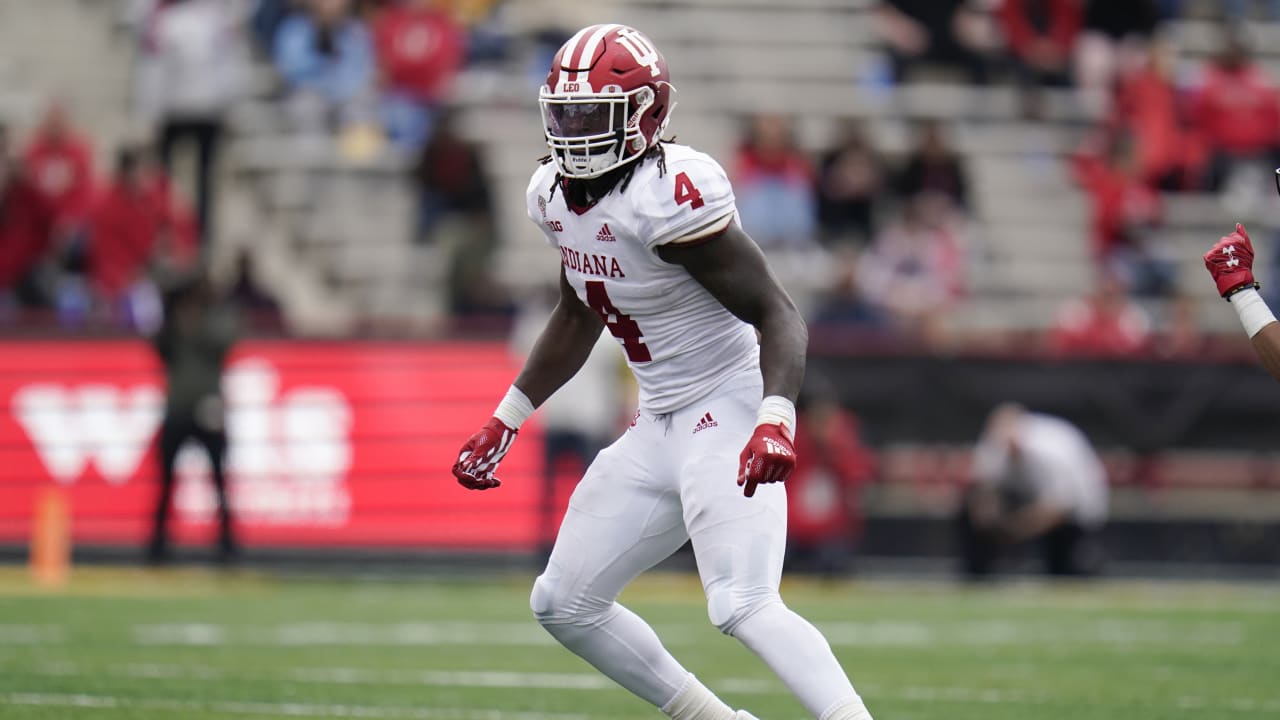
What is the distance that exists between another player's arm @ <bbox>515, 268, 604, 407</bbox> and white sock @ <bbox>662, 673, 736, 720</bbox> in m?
1.00

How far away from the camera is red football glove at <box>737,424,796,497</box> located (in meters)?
5.42

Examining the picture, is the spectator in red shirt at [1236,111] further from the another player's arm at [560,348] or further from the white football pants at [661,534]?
the white football pants at [661,534]

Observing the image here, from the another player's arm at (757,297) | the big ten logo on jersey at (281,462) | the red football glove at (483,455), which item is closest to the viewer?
the another player's arm at (757,297)

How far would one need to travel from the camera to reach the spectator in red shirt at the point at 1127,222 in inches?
689

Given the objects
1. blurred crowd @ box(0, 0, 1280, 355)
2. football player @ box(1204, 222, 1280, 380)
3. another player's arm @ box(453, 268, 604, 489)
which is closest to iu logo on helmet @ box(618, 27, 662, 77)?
another player's arm @ box(453, 268, 604, 489)

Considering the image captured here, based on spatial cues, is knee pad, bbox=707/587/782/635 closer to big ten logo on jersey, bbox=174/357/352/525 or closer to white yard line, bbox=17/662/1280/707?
white yard line, bbox=17/662/1280/707

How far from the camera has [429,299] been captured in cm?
1711

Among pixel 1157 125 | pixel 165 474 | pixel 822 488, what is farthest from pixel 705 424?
pixel 1157 125

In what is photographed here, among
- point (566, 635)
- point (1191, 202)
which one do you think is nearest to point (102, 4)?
point (1191, 202)

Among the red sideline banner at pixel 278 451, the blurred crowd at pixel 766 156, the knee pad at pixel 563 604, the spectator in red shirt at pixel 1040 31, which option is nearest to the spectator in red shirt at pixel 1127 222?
the blurred crowd at pixel 766 156

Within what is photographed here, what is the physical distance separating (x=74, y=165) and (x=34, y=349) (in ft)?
7.05

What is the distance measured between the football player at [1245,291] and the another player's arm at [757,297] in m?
1.22

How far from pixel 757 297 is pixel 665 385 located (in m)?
0.48

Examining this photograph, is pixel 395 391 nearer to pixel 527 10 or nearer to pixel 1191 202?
pixel 527 10
